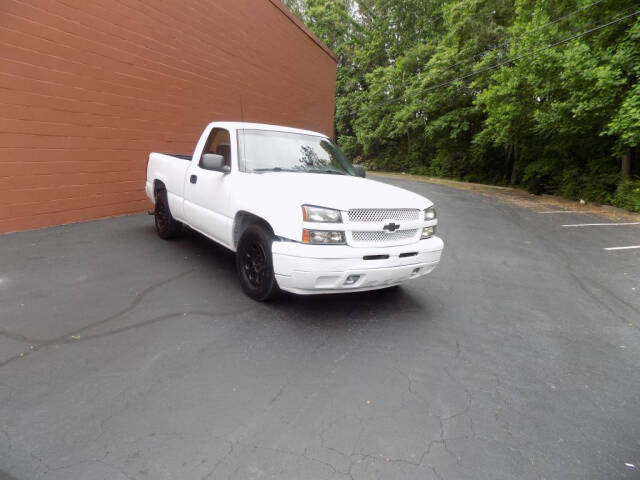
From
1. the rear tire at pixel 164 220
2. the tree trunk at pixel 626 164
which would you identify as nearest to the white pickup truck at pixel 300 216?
the rear tire at pixel 164 220

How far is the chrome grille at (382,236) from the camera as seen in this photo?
11.0ft

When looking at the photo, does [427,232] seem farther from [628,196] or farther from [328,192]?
[628,196]

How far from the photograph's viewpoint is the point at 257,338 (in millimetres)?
3246

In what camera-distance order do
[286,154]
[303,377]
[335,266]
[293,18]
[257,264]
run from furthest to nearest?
[293,18]
[286,154]
[257,264]
[335,266]
[303,377]

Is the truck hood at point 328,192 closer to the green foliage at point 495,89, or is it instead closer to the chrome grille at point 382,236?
the chrome grille at point 382,236

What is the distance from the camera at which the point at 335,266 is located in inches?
126

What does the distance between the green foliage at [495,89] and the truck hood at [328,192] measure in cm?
1156

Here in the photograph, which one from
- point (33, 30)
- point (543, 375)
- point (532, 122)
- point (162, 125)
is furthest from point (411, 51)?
point (543, 375)

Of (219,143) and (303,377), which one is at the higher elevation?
(219,143)

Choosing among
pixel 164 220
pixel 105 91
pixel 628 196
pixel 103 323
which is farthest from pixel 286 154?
pixel 628 196

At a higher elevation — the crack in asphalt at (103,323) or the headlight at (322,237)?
the headlight at (322,237)

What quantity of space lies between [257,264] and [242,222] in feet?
1.63

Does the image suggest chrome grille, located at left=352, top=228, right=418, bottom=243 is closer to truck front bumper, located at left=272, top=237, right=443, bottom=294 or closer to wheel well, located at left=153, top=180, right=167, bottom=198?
truck front bumper, located at left=272, top=237, right=443, bottom=294

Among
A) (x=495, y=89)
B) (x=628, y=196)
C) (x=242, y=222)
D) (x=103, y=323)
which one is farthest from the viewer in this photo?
(x=495, y=89)
